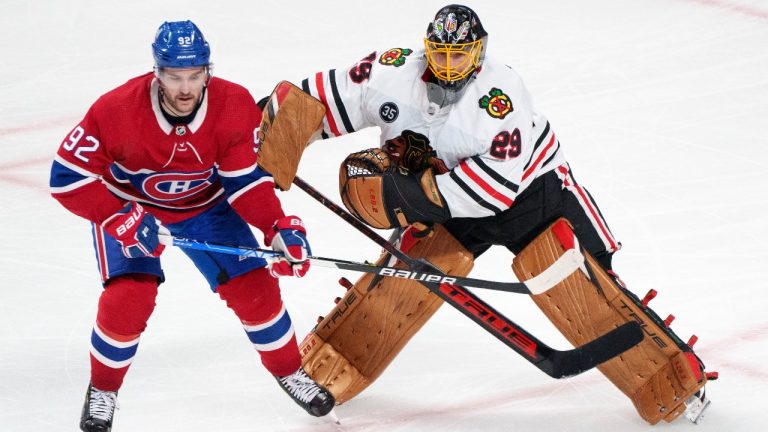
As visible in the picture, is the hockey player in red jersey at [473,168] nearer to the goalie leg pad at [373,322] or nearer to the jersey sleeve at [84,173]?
the goalie leg pad at [373,322]

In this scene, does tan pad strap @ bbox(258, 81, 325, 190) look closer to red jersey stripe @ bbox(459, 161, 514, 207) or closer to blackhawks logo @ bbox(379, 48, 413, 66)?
blackhawks logo @ bbox(379, 48, 413, 66)

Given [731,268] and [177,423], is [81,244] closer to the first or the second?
[177,423]

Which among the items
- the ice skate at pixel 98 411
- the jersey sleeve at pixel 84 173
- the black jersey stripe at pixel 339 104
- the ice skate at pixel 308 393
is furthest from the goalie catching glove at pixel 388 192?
the ice skate at pixel 98 411

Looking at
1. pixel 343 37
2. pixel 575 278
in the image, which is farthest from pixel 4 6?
pixel 575 278

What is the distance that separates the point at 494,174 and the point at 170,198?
856 millimetres

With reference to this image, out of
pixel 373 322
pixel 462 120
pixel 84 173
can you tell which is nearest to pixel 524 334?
pixel 373 322

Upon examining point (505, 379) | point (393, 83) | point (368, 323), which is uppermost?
point (393, 83)

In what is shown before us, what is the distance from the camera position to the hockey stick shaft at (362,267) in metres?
3.30

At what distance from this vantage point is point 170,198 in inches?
132

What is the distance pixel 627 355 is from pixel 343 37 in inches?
118

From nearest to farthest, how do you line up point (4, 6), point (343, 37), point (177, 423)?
1. point (177, 423)
2. point (343, 37)
3. point (4, 6)

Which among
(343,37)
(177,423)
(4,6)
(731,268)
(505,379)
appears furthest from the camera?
(4,6)

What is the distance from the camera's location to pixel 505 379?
388 centimetres

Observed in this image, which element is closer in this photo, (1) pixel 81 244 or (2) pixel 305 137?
(2) pixel 305 137
